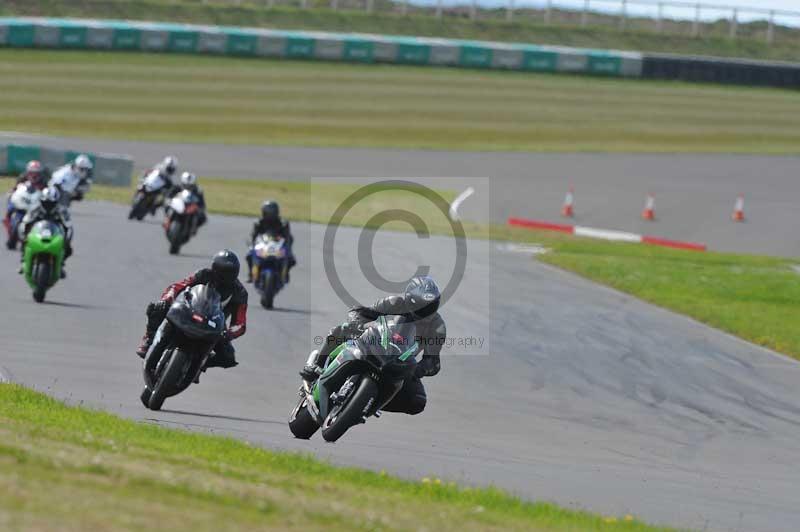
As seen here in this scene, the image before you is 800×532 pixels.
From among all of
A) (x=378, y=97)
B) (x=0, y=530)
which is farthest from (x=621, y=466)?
(x=378, y=97)

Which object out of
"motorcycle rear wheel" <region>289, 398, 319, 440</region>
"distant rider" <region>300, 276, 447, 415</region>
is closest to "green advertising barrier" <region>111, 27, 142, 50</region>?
"motorcycle rear wheel" <region>289, 398, 319, 440</region>

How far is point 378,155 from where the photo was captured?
5088cm

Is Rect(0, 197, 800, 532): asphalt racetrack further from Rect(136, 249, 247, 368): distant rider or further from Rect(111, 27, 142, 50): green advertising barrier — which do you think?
Rect(111, 27, 142, 50): green advertising barrier

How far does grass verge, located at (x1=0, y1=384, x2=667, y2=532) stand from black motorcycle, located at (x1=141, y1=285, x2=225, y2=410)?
1.39 m

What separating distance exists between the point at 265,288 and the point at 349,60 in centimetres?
4729

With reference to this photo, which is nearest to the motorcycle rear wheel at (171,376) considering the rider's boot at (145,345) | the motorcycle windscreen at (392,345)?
the rider's boot at (145,345)

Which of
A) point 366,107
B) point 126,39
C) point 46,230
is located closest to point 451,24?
point 366,107

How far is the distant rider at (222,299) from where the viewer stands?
12.5 meters

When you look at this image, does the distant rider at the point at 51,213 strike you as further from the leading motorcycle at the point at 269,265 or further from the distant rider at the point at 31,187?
the distant rider at the point at 31,187

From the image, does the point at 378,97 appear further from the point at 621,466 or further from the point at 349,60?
the point at 621,466

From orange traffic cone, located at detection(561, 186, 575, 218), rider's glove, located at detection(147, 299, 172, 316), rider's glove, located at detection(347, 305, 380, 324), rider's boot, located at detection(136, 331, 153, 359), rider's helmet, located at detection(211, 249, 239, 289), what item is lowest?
orange traffic cone, located at detection(561, 186, 575, 218)

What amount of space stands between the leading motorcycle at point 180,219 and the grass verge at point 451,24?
4060 cm

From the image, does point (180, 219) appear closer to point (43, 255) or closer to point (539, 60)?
point (43, 255)

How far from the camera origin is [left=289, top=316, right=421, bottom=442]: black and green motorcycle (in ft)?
36.7
